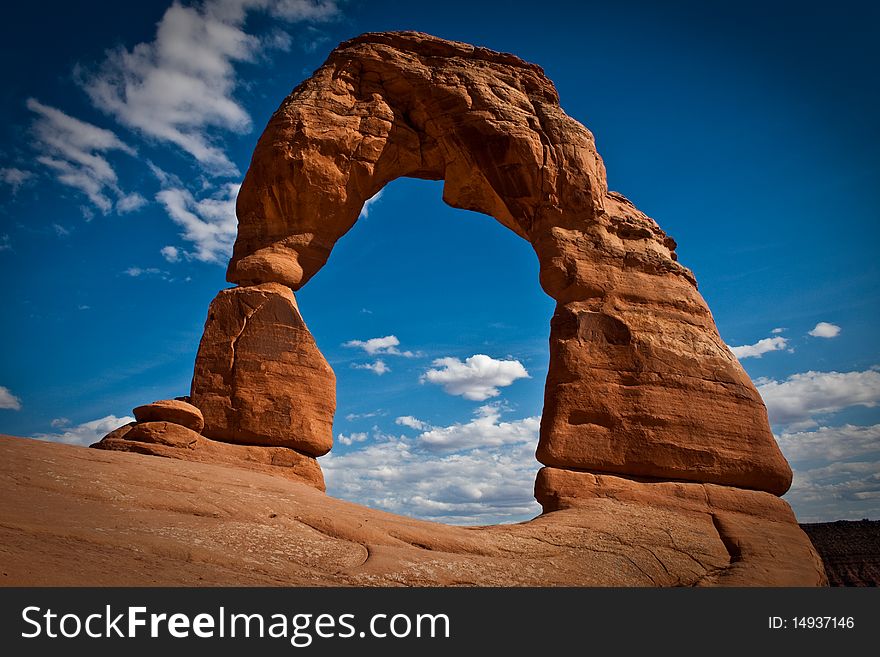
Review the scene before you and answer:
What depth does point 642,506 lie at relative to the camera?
13.1 m

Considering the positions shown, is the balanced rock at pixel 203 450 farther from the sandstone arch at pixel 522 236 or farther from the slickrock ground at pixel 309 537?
the slickrock ground at pixel 309 537

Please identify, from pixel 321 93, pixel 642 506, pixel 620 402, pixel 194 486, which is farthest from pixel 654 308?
pixel 194 486

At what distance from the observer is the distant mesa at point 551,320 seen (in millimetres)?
13336

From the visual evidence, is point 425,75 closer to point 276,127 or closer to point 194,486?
point 276,127

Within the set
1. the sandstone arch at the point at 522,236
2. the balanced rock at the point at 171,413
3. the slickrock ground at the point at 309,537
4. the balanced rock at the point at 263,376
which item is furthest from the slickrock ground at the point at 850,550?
the balanced rock at the point at 171,413

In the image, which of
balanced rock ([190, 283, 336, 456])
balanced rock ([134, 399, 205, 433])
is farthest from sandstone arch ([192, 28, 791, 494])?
balanced rock ([134, 399, 205, 433])

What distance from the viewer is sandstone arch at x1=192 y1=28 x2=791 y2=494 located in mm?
14078

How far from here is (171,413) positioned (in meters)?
12.8

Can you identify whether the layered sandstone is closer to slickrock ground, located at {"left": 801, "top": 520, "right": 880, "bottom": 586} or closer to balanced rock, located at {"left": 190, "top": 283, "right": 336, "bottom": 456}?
balanced rock, located at {"left": 190, "top": 283, "right": 336, "bottom": 456}

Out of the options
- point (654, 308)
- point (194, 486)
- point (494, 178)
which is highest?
point (494, 178)

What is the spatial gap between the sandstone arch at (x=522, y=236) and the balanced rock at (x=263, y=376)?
3 cm

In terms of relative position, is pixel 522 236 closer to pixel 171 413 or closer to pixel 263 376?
pixel 263 376

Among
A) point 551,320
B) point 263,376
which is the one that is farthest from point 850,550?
point 263,376
